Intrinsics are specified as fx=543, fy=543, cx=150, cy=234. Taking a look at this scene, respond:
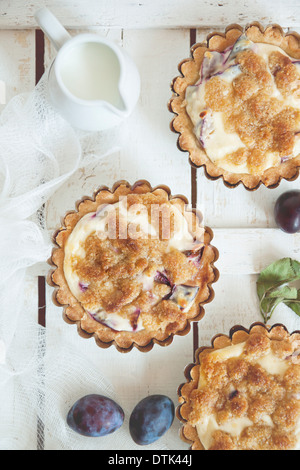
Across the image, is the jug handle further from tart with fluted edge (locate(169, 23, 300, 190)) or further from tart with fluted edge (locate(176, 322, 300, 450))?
tart with fluted edge (locate(176, 322, 300, 450))

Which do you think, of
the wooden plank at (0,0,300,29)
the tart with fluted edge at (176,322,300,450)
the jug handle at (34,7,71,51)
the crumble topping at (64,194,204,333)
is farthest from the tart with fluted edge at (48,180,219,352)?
the wooden plank at (0,0,300,29)

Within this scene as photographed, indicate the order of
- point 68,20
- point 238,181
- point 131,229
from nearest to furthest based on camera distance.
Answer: point 131,229
point 238,181
point 68,20

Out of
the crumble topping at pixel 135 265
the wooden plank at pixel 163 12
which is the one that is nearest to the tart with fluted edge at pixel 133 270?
the crumble topping at pixel 135 265

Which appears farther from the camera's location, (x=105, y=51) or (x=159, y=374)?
(x=159, y=374)

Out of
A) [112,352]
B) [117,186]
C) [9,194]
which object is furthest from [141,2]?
[112,352]

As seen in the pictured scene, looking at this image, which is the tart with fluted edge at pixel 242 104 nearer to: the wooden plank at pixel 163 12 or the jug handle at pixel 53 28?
the wooden plank at pixel 163 12
